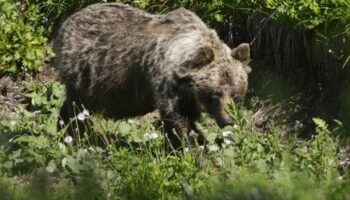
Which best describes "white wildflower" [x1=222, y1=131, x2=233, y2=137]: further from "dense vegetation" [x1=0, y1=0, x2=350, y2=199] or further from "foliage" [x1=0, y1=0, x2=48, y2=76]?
"foliage" [x1=0, y1=0, x2=48, y2=76]

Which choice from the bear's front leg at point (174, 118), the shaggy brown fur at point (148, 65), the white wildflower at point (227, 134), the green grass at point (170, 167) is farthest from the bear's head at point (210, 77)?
the white wildflower at point (227, 134)

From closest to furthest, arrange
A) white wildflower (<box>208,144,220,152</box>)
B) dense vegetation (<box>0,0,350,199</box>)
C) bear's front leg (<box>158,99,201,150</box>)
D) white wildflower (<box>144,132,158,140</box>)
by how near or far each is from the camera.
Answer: dense vegetation (<box>0,0,350,199</box>)
white wildflower (<box>208,144,220,152</box>)
white wildflower (<box>144,132,158,140</box>)
bear's front leg (<box>158,99,201,150</box>)

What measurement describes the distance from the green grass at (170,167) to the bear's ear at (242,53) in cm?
73

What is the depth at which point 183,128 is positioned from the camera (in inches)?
268

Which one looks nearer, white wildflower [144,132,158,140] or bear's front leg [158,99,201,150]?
white wildflower [144,132,158,140]

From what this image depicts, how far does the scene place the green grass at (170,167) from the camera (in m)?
5.00

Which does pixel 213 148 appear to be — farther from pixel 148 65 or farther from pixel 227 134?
pixel 148 65

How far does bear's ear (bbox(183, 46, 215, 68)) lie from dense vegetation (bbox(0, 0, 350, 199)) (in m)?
0.47

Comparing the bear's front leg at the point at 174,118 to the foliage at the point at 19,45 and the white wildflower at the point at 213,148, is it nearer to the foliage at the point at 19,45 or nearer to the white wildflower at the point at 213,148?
the white wildflower at the point at 213,148

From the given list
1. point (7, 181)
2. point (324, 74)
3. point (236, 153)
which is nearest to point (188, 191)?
point (236, 153)

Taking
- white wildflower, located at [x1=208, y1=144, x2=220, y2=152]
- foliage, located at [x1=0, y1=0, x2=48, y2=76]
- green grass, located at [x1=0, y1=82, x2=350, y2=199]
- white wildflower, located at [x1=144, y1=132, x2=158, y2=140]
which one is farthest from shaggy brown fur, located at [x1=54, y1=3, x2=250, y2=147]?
foliage, located at [x1=0, y1=0, x2=48, y2=76]

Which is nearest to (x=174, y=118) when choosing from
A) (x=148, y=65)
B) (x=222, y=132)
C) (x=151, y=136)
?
(x=148, y=65)

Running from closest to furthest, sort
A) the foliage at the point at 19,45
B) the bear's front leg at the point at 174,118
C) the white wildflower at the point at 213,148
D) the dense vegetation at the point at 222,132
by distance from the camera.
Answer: the dense vegetation at the point at 222,132 → the white wildflower at the point at 213,148 → the bear's front leg at the point at 174,118 → the foliage at the point at 19,45

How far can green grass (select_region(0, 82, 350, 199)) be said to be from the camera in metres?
5.00
